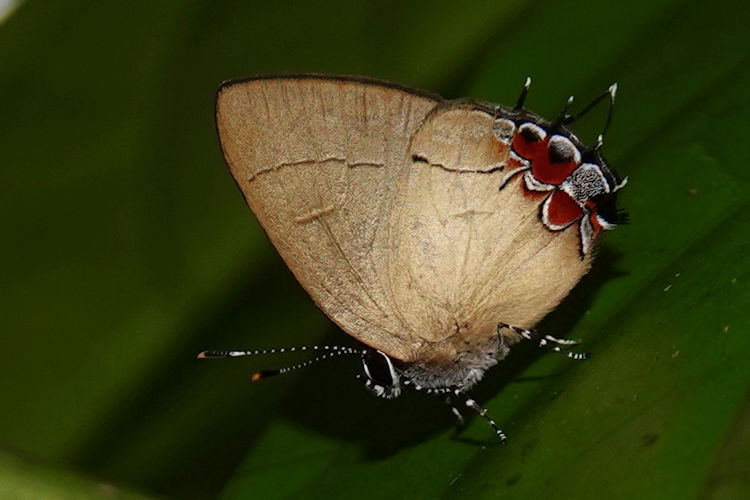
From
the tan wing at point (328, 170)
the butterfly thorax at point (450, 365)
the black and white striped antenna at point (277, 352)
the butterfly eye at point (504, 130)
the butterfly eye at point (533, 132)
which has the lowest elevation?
the black and white striped antenna at point (277, 352)

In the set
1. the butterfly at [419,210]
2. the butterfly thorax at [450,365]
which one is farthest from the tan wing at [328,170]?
the butterfly thorax at [450,365]

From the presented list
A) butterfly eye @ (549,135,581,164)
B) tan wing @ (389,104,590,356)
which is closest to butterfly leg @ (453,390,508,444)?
tan wing @ (389,104,590,356)

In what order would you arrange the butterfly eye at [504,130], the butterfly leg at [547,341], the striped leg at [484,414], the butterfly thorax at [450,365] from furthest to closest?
the butterfly thorax at [450,365] → the butterfly eye at [504,130] → the butterfly leg at [547,341] → the striped leg at [484,414]

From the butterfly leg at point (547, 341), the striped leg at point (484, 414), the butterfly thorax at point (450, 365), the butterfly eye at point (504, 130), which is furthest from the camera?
the butterfly thorax at point (450, 365)

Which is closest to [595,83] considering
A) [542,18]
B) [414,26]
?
[542,18]

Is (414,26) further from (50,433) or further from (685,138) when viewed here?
(50,433)

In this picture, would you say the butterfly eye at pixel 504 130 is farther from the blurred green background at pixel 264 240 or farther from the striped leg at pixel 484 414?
the striped leg at pixel 484 414
